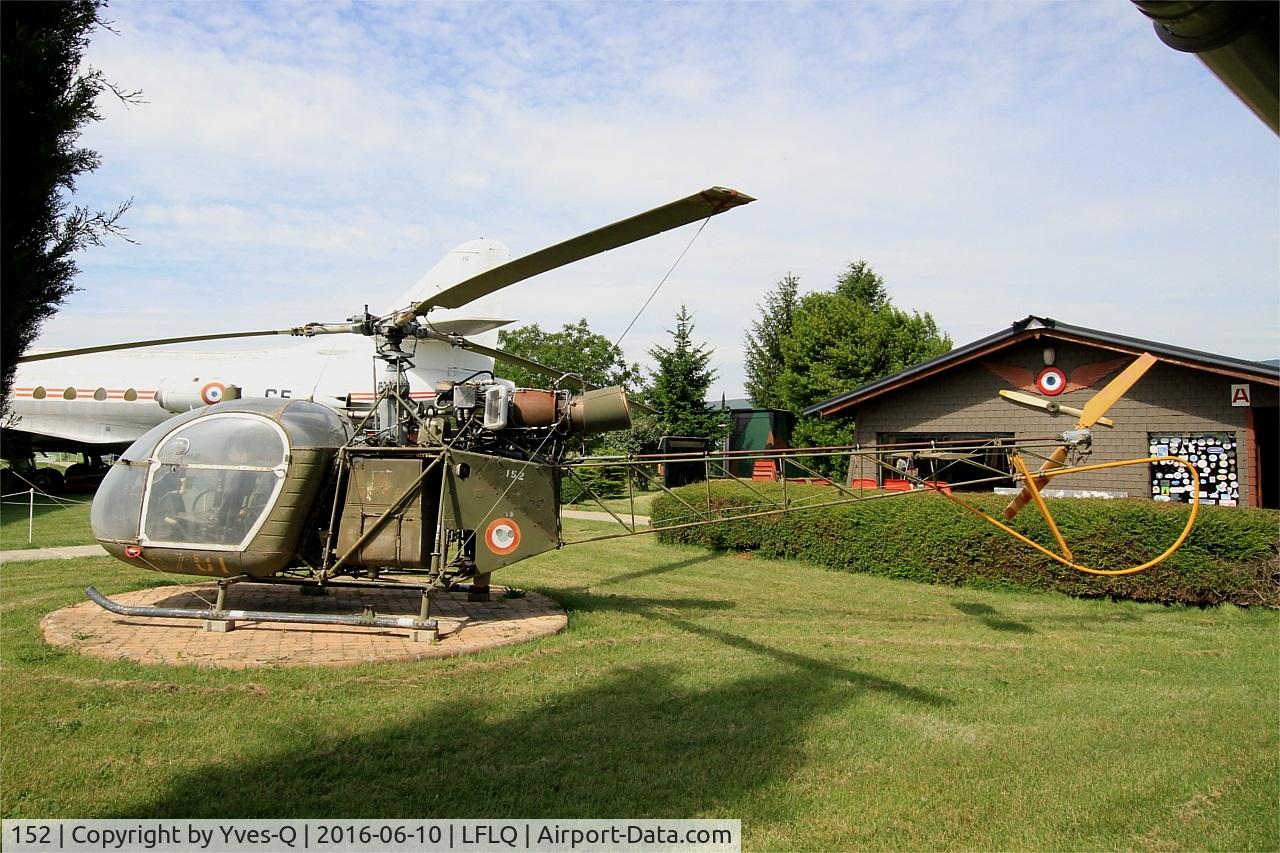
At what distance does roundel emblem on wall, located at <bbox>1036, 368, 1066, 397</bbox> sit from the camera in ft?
51.9

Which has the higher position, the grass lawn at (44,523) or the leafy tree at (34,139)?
the leafy tree at (34,139)

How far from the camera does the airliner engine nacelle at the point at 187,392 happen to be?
27969 mm

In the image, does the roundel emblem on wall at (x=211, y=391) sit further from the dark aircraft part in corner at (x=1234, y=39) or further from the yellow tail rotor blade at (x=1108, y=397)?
the dark aircraft part in corner at (x=1234, y=39)

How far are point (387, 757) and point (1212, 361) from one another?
543 inches

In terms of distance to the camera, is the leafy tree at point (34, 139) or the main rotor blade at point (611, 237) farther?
the main rotor blade at point (611, 237)

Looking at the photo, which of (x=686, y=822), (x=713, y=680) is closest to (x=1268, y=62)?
(x=686, y=822)

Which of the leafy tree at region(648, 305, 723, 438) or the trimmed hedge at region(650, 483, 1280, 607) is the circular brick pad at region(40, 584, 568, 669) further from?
the leafy tree at region(648, 305, 723, 438)

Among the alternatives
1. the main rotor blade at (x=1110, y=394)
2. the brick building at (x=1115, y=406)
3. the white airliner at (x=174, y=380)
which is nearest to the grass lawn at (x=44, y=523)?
the white airliner at (x=174, y=380)

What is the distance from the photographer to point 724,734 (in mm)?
6422

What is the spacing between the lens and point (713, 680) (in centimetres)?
788

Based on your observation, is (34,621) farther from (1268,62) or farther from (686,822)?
(1268,62)

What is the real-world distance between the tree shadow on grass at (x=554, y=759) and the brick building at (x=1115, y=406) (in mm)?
9509

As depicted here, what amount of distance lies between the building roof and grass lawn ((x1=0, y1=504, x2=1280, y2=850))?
4.98 m

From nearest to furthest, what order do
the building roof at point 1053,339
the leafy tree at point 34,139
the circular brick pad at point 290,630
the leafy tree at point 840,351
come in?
the leafy tree at point 34,139 < the circular brick pad at point 290,630 < the building roof at point 1053,339 < the leafy tree at point 840,351
